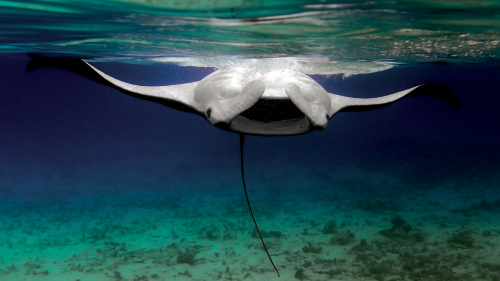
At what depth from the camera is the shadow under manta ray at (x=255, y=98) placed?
438cm

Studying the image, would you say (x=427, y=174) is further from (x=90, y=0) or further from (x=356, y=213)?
(x=90, y=0)

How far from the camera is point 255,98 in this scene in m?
4.24

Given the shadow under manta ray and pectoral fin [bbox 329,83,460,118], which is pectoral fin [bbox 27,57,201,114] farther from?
pectoral fin [bbox 329,83,460,118]

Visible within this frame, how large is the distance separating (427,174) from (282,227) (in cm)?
1288

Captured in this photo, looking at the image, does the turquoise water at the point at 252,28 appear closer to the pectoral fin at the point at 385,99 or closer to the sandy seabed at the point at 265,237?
the pectoral fin at the point at 385,99

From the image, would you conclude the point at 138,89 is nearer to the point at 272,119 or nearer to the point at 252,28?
the point at 272,119

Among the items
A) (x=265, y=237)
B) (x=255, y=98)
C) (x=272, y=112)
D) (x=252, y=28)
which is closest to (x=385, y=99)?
(x=272, y=112)

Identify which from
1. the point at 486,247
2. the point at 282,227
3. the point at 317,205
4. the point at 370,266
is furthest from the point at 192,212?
the point at 486,247

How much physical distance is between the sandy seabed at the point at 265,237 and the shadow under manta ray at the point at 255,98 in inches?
142

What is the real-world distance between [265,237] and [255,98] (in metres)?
6.32

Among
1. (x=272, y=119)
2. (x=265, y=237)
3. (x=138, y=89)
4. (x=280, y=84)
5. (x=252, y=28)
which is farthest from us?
(x=265, y=237)

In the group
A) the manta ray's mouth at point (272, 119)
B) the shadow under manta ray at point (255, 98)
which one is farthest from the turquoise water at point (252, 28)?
the manta ray's mouth at point (272, 119)

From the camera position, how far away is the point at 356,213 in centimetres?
1177

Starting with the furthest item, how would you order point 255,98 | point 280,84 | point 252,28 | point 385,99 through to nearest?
point 252,28
point 385,99
point 280,84
point 255,98
